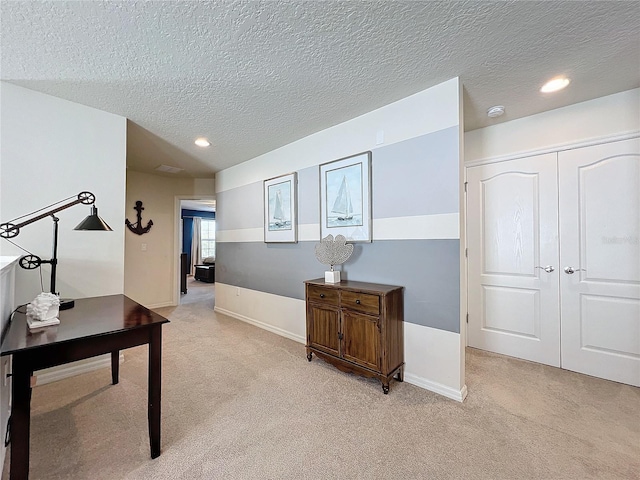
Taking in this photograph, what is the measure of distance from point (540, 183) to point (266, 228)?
306 centimetres

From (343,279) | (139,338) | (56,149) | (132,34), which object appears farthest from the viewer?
(343,279)

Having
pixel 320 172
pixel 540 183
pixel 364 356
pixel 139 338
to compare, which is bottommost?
pixel 364 356

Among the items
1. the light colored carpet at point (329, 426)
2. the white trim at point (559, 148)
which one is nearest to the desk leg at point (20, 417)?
the light colored carpet at point (329, 426)

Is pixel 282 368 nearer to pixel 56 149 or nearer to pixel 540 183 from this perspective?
pixel 56 149

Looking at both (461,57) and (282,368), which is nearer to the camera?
(461,57)

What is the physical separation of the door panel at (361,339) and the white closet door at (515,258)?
147cm

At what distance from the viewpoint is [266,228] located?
3713mm

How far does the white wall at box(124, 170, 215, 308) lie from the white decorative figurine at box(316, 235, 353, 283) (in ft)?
11.5

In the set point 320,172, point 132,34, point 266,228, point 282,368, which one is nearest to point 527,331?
point 282,368

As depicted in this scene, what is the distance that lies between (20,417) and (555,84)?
3.77 meters

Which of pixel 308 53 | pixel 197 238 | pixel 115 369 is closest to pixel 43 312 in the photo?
pixel 115 369

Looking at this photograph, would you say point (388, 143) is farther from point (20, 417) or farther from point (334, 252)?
point (20, 417)

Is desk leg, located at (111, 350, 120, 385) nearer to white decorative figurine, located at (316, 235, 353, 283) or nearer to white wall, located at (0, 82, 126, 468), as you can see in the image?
white wall, located at (0, 82, 126, 468)

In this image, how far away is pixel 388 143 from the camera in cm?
242
